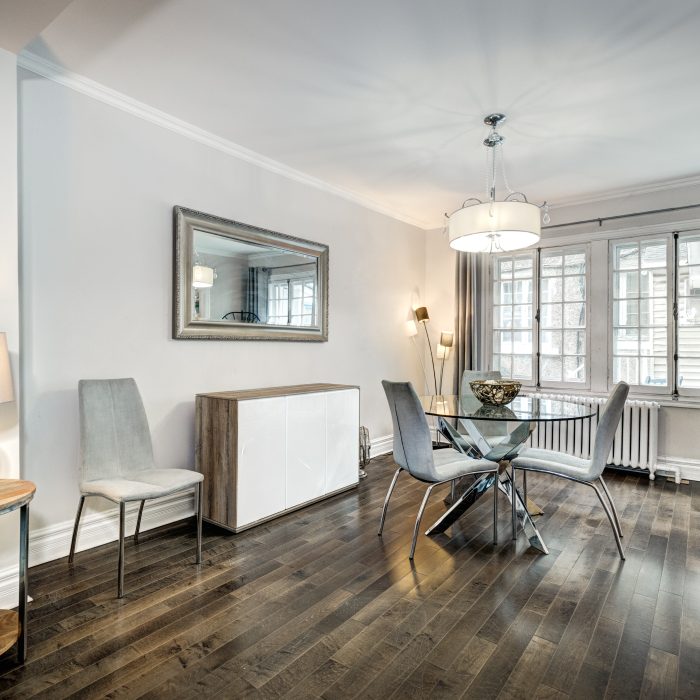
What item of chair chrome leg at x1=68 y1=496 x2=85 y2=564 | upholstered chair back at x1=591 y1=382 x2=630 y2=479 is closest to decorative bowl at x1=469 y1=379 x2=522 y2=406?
upholstered chair back at x1=591 y1=382 x2=630 y2=479

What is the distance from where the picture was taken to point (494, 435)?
3162mm

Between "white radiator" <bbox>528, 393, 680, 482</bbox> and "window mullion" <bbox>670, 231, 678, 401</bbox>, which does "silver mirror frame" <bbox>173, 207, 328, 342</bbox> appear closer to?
"white radiator" <bbox>528, 393, 680, 482</bbox>

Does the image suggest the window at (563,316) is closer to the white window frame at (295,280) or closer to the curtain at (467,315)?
the curtain at (467,315)

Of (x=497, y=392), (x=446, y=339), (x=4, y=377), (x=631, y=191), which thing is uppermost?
(x=631, y=191)

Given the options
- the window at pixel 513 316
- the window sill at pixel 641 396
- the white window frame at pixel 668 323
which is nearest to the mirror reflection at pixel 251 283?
the window at pixel 513 316

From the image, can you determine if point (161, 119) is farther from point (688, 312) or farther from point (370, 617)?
point (688, 312)

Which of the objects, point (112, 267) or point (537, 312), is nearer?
point (112, 267)

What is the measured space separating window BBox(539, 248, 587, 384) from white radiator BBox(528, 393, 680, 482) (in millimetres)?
312

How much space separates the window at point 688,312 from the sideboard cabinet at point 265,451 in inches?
→ 123

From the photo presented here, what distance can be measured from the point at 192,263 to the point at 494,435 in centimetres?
236

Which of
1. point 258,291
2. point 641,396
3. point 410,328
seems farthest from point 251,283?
point 641,396

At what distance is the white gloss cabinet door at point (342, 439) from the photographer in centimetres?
359

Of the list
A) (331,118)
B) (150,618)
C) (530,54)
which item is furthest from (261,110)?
(150,618)

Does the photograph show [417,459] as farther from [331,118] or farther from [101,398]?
[331,118]
